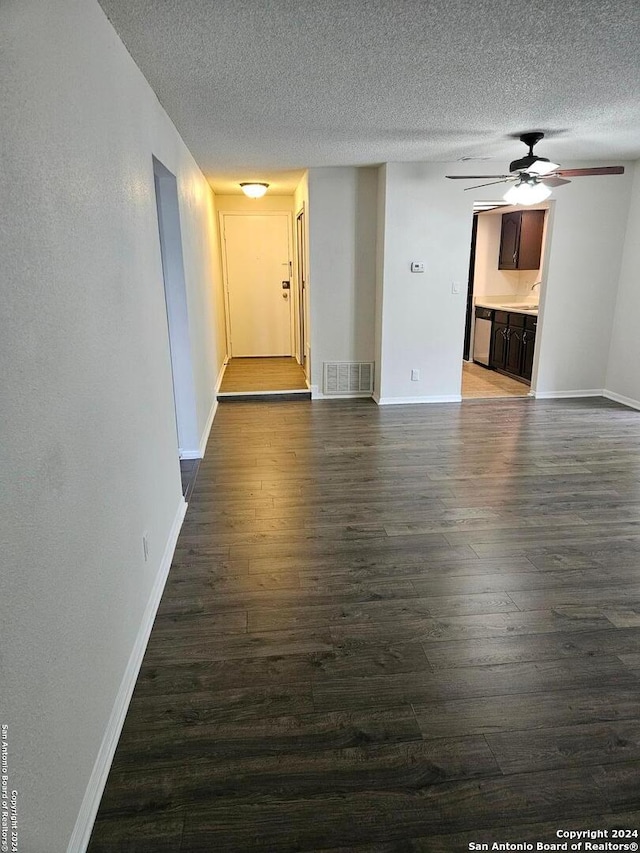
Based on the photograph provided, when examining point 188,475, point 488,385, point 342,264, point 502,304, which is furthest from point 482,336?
point 188,475

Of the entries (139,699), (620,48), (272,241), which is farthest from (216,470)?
(272,241)

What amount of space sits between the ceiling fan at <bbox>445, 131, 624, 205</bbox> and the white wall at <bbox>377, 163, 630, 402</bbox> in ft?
2.79

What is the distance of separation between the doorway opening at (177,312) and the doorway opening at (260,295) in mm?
3112

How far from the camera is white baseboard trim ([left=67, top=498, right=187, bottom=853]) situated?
1389mm

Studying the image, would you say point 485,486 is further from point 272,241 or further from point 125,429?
point 272,241

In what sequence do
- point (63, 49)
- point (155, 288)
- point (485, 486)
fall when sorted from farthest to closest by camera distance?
point (485, 486)
point (155, 288)
point (63, 49)

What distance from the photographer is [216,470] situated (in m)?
4.05

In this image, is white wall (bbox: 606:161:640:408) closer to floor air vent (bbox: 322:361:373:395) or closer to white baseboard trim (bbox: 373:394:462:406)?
white baseboard trim (bbox: 373:394:462:406)

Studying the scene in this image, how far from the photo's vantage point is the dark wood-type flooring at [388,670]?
1495mm

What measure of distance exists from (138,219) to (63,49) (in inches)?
34.9

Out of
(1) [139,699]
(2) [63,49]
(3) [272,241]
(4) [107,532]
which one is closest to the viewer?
(2) [63,49]

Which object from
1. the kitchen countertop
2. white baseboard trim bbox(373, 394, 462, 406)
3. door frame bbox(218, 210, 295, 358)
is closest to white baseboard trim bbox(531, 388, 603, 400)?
white baseboard trim bbox(373, 394, 462, 406)

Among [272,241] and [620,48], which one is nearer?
[620,48]

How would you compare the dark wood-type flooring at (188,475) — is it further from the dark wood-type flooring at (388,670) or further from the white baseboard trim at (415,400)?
the white baseboard trim at (415,400)
